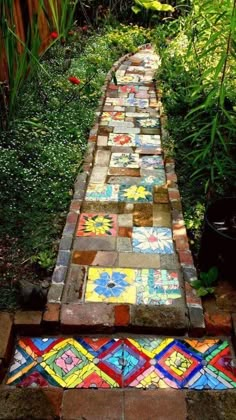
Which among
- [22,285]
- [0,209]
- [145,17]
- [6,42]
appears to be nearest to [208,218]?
[22,285]

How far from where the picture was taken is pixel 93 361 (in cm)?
220

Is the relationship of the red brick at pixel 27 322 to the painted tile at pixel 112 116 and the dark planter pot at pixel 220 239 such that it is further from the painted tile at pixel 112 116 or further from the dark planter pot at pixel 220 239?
the painted tile at pixel 112 116

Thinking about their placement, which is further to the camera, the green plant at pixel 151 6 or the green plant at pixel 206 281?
the green plant at pixel 151 6

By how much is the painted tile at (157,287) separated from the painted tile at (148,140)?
207 cm

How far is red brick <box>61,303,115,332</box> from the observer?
2344 millimetres

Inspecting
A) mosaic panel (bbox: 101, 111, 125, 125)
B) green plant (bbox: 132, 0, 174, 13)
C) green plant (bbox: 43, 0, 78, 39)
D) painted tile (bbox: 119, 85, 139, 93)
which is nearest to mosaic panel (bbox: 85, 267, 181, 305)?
green plant (bbox: 43, 0, 78, 39)

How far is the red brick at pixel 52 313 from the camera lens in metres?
2.34

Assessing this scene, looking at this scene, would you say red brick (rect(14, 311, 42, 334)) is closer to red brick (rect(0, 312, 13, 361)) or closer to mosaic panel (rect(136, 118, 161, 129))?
red brick (rect(0, 312, 13, 361))

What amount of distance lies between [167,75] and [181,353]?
456 cm

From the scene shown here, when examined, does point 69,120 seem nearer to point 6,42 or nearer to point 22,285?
point 6,42

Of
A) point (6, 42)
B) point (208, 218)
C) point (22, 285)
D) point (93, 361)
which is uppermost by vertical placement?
point (6, 42)

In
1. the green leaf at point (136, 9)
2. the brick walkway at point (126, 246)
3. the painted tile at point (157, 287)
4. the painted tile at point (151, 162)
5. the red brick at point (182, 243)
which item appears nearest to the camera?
the brick walkway at point (126, 246)

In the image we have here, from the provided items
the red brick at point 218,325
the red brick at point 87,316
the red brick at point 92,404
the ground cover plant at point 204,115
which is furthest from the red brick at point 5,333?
the ground cover plant at point 204,115

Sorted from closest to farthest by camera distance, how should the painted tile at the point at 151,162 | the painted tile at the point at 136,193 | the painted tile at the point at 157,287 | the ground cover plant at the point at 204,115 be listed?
the painted tile at the point at 157,287, the ground cover plant at the point at 204,115, the painted tile at the point at 136,193, the painted tile at the point at 151,162
